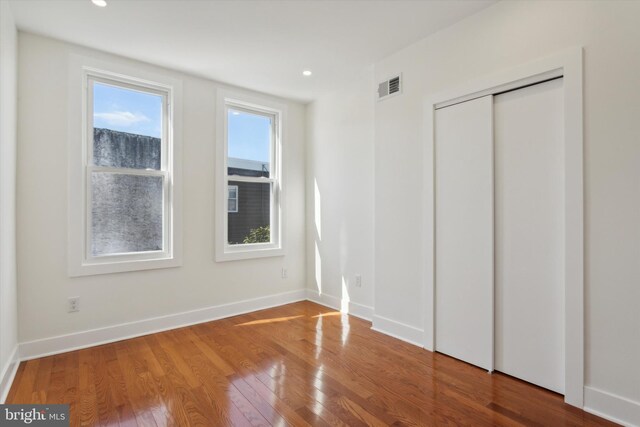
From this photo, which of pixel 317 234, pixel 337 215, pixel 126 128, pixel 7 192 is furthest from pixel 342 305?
pixel 7 192

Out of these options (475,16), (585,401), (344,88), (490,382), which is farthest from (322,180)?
(585,401)

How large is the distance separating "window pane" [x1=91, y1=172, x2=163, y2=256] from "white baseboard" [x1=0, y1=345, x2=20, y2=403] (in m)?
0.93

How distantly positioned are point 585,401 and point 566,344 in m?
0.31

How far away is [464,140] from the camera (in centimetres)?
259

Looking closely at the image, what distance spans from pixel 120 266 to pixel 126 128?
131cm

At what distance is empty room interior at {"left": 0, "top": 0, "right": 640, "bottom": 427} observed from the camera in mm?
1914

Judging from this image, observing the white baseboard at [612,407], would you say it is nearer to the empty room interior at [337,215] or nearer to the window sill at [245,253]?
the empty room interior at [337,215]

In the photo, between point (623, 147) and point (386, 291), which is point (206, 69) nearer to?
point (386, 291)

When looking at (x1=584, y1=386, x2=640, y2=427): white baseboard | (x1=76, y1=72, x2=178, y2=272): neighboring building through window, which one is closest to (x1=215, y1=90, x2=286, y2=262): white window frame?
(x1=76, y1=72, x2=178, y2=272): neighboring building through window

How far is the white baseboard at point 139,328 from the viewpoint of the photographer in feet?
8.91

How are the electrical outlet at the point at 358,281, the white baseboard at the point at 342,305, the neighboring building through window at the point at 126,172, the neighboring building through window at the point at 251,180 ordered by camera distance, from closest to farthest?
the neighboring building through window at the point at 126,172, the white baseboard at the point at 342,305, the electrical outlet at the point at 358,281, the neighboring building through window at the point at 251,180

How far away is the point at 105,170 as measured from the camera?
10.1 ft

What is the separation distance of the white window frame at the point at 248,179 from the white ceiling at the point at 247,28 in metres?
0.55

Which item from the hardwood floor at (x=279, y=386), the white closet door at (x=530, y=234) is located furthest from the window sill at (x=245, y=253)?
the white closet door at (x=530, y=234)
